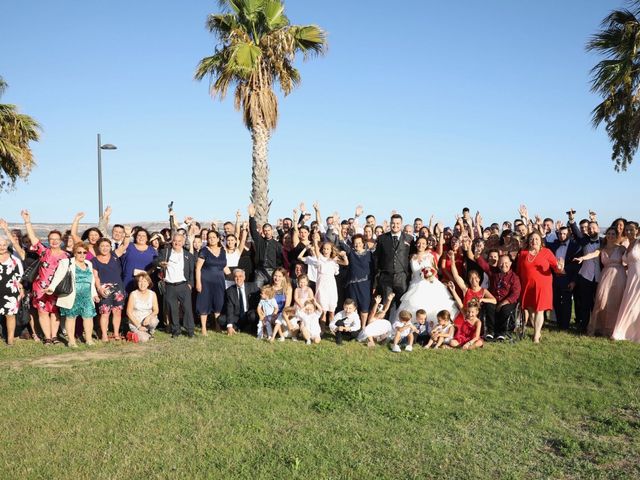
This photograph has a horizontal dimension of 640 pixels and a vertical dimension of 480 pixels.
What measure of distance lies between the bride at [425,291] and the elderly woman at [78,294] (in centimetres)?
523

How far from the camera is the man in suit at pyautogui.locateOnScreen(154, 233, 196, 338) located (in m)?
9.99

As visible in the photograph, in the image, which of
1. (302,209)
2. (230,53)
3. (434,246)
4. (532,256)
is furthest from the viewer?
(230,53)

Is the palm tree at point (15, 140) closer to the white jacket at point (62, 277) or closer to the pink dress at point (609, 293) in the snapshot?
the white jacket at point (62, 277)

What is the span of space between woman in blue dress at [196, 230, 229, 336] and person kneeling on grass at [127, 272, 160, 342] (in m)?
A: 0.84

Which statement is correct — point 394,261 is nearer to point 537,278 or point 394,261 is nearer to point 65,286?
point 537,278

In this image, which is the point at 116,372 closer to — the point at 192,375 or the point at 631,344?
the point at 192,375

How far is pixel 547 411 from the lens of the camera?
600cm

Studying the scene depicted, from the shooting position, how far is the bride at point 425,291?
9820 millimetres

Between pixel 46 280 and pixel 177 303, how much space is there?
2142mm

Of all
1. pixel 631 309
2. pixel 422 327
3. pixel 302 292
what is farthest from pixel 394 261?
pixel 631 309

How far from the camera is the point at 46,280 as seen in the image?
937 centimetres

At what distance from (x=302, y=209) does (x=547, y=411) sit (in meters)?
8.63

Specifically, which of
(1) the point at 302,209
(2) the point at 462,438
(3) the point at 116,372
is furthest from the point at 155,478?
(1) the point at 302,209

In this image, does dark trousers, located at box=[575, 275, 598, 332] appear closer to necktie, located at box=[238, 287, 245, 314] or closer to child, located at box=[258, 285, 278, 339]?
child, located at box=[258, 285, 278, 339]
